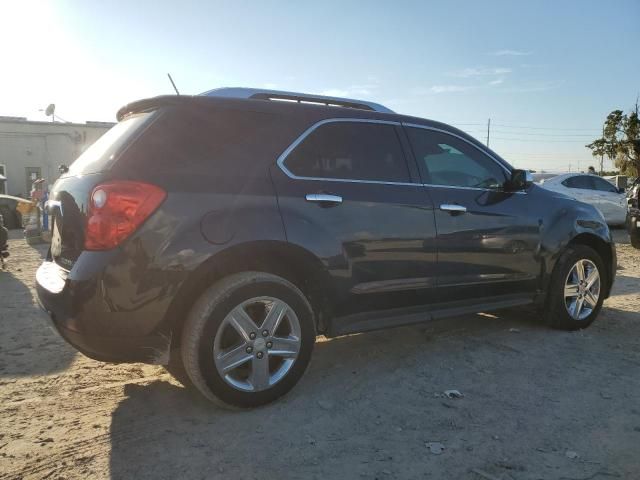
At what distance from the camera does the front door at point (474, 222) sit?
3869 millimetres

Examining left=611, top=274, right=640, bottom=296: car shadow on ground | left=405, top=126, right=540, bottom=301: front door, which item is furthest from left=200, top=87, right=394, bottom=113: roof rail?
left=611, top=274, right=640, bottom=296: car shadow on ground

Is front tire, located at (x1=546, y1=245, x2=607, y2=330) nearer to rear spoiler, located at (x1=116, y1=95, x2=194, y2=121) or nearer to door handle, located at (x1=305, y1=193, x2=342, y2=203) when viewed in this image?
door handle, located at (x1=305, y1=193, x2=342, y2=203)

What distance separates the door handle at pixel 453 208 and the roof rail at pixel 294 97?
2.82 ft

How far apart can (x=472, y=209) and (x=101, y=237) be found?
8.79ft

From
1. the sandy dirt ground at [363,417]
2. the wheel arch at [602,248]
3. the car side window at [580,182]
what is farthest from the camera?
the car side window at [580,182]

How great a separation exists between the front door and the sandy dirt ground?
581 millimetres

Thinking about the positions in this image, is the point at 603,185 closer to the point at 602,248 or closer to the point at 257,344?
the point at 602,248

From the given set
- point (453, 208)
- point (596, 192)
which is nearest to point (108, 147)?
point (453, 208)

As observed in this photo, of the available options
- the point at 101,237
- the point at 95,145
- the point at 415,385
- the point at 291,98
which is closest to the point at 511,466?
the point at 415,385

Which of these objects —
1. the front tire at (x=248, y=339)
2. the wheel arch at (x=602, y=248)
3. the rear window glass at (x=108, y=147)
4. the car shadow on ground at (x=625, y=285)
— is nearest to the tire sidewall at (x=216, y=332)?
the front tire at (x=248, y=339)

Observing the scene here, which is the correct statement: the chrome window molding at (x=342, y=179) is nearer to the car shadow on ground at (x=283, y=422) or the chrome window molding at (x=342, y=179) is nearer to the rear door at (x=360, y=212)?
the rear door at (x=360, y=212)

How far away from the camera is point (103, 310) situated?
269 centimetres

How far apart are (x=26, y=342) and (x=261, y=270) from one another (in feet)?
8.88

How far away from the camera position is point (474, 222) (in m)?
4.02
